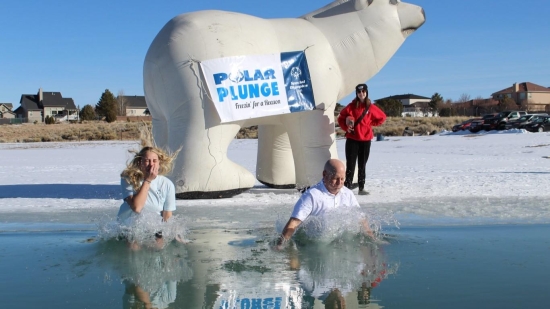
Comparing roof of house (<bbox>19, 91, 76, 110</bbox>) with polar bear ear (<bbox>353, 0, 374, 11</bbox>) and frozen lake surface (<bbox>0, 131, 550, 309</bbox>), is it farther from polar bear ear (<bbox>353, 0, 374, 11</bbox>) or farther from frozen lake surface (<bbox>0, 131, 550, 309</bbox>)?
polar bear ear (<bbox>353, 0, 374, 11</bbox>)

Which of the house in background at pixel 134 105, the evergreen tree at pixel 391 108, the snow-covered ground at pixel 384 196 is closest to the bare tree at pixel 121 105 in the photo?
the house in background at pixel 134 105

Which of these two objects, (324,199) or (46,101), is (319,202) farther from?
(46,101)

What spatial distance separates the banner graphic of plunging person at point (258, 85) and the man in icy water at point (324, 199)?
2941mm

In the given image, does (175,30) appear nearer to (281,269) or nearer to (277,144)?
(277,144)

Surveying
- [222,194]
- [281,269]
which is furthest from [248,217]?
[281,269]

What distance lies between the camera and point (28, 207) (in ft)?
24.2

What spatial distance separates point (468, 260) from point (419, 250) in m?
0.43

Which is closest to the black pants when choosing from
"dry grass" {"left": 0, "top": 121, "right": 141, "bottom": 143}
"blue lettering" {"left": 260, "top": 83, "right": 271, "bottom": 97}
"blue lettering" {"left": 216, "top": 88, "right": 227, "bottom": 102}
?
"blue lettering" {"left": 260, "top": 83, "right": 271, "bottom": 97}

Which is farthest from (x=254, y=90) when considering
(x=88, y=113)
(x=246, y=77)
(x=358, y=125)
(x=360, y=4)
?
(x=88, y=113)

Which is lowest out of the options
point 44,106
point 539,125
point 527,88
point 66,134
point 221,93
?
point 539,125

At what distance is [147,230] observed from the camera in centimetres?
477

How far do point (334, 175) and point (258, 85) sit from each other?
328cm

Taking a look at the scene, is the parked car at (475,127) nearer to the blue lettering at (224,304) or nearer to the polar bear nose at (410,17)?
the polar bear nose at (410,17)

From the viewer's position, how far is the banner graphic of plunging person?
7.41 m
